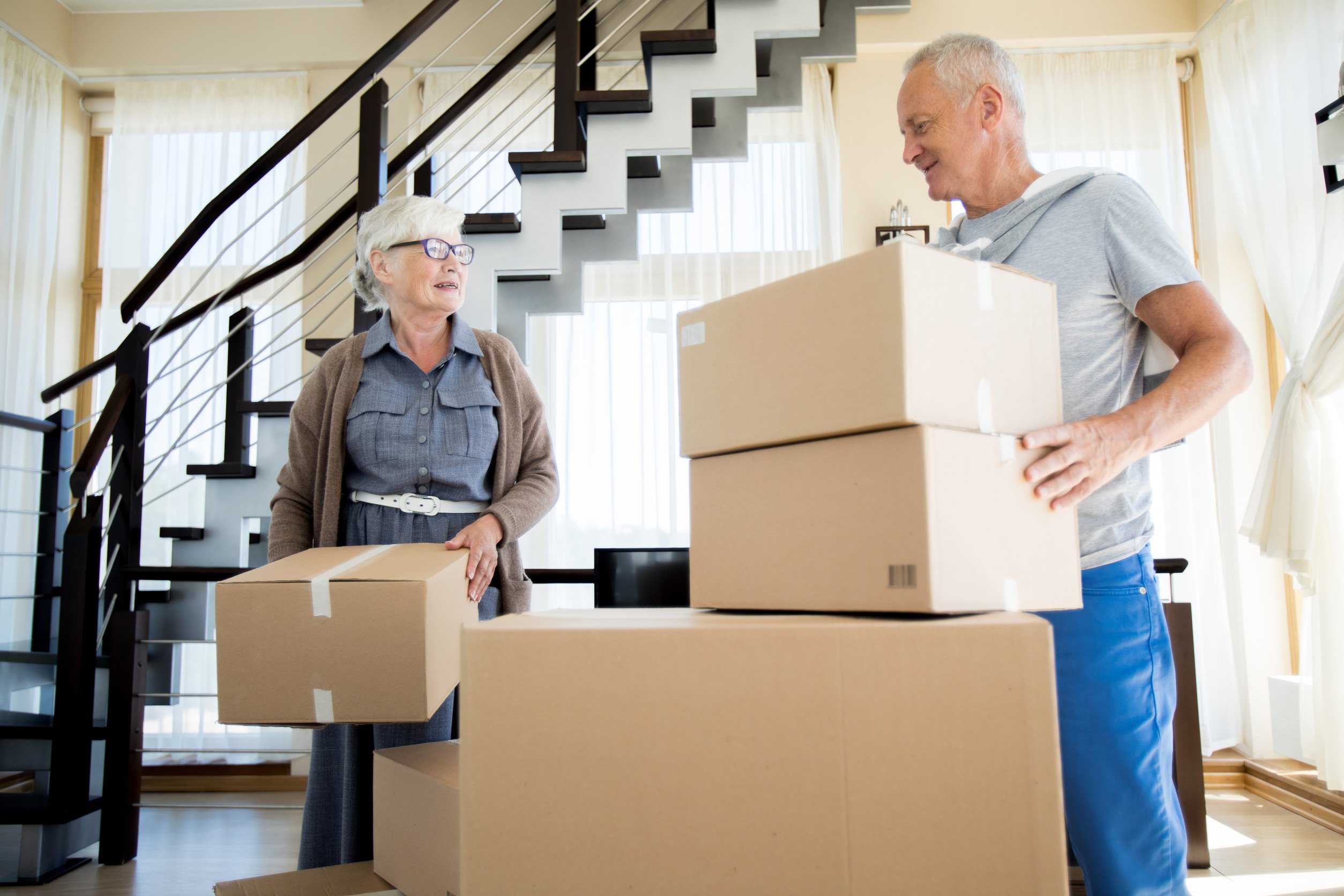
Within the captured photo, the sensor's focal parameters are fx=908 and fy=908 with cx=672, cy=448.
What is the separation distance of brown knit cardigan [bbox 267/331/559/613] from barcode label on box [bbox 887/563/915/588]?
876 millimetres

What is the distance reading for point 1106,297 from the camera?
3.54ft

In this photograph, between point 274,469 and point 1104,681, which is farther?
point 274,469

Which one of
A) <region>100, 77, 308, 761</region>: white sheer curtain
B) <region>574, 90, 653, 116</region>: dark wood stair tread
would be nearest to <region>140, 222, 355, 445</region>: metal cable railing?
<region>100, 77, 308, 761</region>: white sheer curtain

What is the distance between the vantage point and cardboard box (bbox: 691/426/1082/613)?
0.79m

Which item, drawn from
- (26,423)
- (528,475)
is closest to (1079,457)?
(528,475)

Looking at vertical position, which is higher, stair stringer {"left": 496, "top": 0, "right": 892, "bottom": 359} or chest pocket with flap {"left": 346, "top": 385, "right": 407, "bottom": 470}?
stair stringer {"left": 496, "top": 0, "right": 892, "bottom": 359}

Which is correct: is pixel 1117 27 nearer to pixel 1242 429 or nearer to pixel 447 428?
pixel 1242 429

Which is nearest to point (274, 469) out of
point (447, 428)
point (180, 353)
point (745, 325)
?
point (447, 428)

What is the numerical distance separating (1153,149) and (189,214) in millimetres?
3998

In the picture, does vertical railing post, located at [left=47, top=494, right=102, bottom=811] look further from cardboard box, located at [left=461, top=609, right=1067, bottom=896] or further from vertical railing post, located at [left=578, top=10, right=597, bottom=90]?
cardboard box, located at [left=461, top=609, right=1067, bottom=896]

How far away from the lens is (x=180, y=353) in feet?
12.7

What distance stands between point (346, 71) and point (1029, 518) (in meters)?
3.84

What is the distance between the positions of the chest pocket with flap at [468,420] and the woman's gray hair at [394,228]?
0.31m

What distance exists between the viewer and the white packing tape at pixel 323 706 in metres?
1.12
